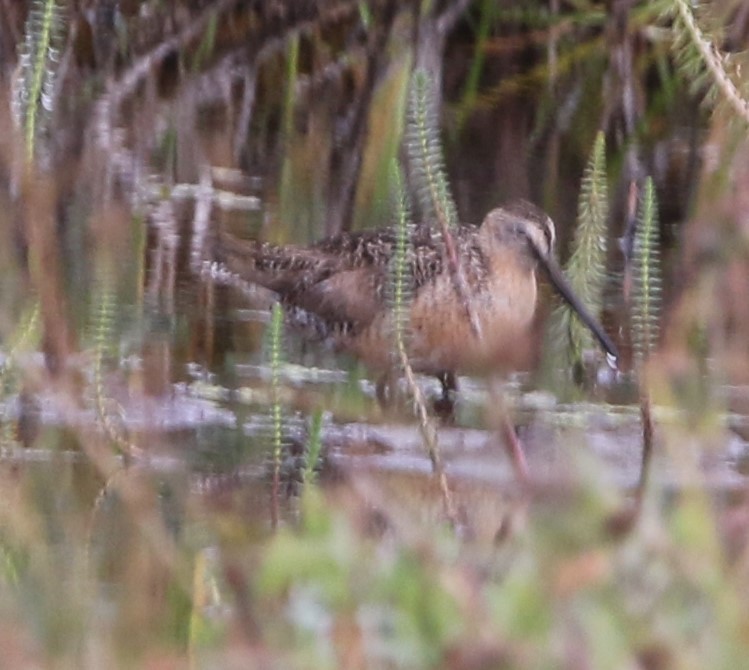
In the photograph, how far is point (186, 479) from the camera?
3.40 meters

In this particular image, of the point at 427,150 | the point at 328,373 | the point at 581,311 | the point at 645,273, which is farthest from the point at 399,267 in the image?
the point at 328,373

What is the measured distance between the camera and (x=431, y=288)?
167 inches

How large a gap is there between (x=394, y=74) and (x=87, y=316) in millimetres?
1471

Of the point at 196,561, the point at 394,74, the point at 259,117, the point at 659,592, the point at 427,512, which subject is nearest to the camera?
the point at 659,592

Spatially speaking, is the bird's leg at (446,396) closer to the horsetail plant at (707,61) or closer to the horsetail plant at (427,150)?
the horsetail plant at (427,150)

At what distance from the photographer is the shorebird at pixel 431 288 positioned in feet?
13.7

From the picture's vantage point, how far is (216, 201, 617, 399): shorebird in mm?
4168

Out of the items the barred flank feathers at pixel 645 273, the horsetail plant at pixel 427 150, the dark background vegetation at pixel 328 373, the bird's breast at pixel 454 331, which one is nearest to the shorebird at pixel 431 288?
the bird's breast at pixel 454 331

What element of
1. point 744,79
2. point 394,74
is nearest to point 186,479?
point 744,79

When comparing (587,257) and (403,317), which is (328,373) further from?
(403,317)

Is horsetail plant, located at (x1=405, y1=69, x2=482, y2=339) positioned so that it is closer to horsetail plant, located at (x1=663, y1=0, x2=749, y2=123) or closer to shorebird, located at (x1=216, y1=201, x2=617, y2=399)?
horsetail plant, located at (x1=663, y1=0, x2=749, y2=123)

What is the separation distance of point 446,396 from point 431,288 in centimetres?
25

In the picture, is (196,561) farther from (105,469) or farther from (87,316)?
(87,316)

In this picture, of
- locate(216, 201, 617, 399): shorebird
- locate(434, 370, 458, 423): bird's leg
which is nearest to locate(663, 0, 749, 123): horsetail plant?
locate(216, 201, 617, 399): shorebird
